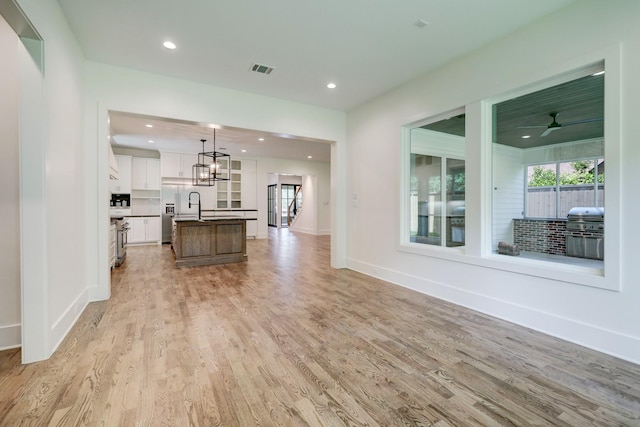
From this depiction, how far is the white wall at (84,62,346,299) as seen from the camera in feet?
11.0

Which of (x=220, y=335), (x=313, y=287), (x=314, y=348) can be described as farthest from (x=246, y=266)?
(x=314, y=348)

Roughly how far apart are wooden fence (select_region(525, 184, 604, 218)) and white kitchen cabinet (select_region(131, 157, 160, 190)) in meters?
8.93

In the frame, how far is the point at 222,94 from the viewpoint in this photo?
4086 millimetres

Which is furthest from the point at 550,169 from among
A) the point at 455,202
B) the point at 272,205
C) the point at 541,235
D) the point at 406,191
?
the point at 272,205

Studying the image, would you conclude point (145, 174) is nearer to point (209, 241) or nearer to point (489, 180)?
point (209, 241)

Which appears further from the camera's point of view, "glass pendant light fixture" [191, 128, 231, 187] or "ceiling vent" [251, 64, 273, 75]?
"glass pendant light fixture" [191, 128, 231, 187]

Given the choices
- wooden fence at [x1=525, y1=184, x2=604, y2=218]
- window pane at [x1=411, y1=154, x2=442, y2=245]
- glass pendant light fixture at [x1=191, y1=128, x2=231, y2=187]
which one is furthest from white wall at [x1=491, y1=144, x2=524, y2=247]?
glass pendant light fixture at [x1=191, y1=128, x2=231, y2=187]

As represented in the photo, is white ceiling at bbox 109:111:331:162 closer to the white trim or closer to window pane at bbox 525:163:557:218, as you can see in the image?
window pane at bbox 525:163:557:218

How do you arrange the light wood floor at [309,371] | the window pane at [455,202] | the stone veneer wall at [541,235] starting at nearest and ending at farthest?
the light wood floor at [309,371]
the stone veneer wall at [541,235]
the window pane at [455,202]

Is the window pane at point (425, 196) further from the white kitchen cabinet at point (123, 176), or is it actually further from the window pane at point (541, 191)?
the white kitchen cabinet at point (123, 176)

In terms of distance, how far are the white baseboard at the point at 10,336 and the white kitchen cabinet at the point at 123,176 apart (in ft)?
21.7

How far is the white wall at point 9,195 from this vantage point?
7.29 feet

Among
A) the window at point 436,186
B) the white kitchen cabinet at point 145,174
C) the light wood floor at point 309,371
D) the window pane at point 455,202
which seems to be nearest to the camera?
the light wood floor at point 309,371

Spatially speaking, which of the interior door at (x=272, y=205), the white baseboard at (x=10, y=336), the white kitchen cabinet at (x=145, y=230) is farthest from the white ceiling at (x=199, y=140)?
the interior door at (x=272, y=205)
